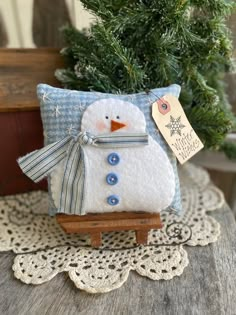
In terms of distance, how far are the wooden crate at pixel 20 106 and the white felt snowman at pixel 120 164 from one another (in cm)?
16

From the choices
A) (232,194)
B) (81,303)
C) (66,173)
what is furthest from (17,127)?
(232,194)

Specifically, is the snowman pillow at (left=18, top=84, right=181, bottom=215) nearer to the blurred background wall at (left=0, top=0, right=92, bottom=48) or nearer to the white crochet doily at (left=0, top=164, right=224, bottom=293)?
the white crochet doily at (left=0, top=164, right=224, bottom=293)

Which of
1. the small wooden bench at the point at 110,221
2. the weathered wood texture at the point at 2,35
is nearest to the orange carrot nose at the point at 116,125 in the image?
the small wooden bench at the point at 110,221

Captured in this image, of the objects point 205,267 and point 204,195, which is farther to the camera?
point 204,195

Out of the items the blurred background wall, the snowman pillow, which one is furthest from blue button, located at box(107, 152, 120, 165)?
the blurred background wall

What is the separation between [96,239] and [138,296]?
11cm

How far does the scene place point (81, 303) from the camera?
1.54ft

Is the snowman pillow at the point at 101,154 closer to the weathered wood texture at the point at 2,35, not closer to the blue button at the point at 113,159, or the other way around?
the blue button at the point at 113,159

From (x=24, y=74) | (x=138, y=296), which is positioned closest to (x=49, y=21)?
(x=24, y=74)

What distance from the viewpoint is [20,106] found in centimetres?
58

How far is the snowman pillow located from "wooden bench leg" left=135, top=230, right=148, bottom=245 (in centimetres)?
6

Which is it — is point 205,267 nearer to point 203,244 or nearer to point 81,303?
point 203,244

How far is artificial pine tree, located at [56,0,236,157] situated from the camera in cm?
49

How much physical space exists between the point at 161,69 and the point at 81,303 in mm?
368
